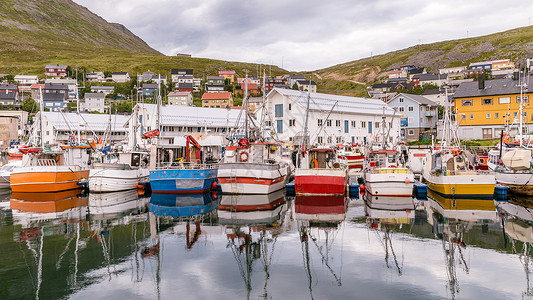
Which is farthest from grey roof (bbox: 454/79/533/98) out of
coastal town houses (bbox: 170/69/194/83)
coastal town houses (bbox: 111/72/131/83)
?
coastal town houses (bbox: 111/72/131/83)

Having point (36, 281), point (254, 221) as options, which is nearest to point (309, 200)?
point (254, 221)

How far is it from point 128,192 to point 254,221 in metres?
15.4

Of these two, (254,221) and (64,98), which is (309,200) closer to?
(254,221)

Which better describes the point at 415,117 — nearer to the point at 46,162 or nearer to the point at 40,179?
the point at 46,162

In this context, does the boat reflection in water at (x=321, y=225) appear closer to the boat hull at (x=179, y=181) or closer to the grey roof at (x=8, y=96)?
the boat hull at (x=179, y=181)

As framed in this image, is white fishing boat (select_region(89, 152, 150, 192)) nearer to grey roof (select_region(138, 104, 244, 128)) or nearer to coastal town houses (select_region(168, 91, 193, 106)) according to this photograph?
grey roof (select_region(138, 104, 244, 128))

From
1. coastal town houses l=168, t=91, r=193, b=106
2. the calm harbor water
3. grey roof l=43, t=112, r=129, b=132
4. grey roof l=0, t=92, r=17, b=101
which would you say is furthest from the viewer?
coastal town houses l=168, t=91, r=193, b=106

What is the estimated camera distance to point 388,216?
22.4m

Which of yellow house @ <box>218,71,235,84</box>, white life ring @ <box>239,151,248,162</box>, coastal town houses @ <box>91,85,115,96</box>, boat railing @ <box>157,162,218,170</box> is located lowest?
boat railing @ <box>157,162,218,170</box>

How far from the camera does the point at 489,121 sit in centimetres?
6569

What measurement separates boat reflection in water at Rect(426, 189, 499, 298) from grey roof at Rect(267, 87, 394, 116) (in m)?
29.9

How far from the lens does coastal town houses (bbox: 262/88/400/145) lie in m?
57.0

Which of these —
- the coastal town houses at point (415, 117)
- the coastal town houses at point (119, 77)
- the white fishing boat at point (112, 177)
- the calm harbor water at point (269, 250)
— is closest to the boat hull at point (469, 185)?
the calm harbor water at point (269, 250)

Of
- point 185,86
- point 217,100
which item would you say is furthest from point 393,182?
point 185,86
